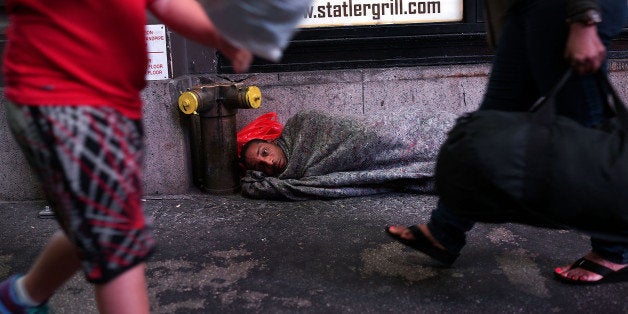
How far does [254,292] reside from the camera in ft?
9.12

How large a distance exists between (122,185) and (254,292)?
1353mm

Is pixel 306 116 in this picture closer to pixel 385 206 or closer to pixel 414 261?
pixel 385 206

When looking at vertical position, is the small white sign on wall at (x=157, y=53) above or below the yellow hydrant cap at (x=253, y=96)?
above

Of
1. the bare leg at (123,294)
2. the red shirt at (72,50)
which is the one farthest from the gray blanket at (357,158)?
the red shirt at (72,50)

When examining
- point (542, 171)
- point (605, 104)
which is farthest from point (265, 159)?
point (542, 171)

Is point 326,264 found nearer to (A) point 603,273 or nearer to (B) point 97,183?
(A) point 603,273

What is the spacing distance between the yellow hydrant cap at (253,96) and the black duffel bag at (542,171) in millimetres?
2421

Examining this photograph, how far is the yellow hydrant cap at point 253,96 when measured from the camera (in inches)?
172

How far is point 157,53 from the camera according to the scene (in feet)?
14.0

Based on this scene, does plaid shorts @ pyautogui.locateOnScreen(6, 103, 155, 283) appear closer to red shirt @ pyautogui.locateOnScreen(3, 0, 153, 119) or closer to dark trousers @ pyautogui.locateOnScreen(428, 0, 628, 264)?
red shirt @ pyautogui.locateOnScreen(3, 0, 153, 119)

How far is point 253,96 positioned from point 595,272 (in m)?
2.52

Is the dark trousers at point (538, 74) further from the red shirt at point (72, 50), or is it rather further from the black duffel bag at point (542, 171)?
the red shirt at point (72, 50)

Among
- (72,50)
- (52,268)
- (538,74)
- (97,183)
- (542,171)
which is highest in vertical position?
(72,50)

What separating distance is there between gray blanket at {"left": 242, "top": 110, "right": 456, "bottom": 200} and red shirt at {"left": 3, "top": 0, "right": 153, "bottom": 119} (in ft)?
8.82
